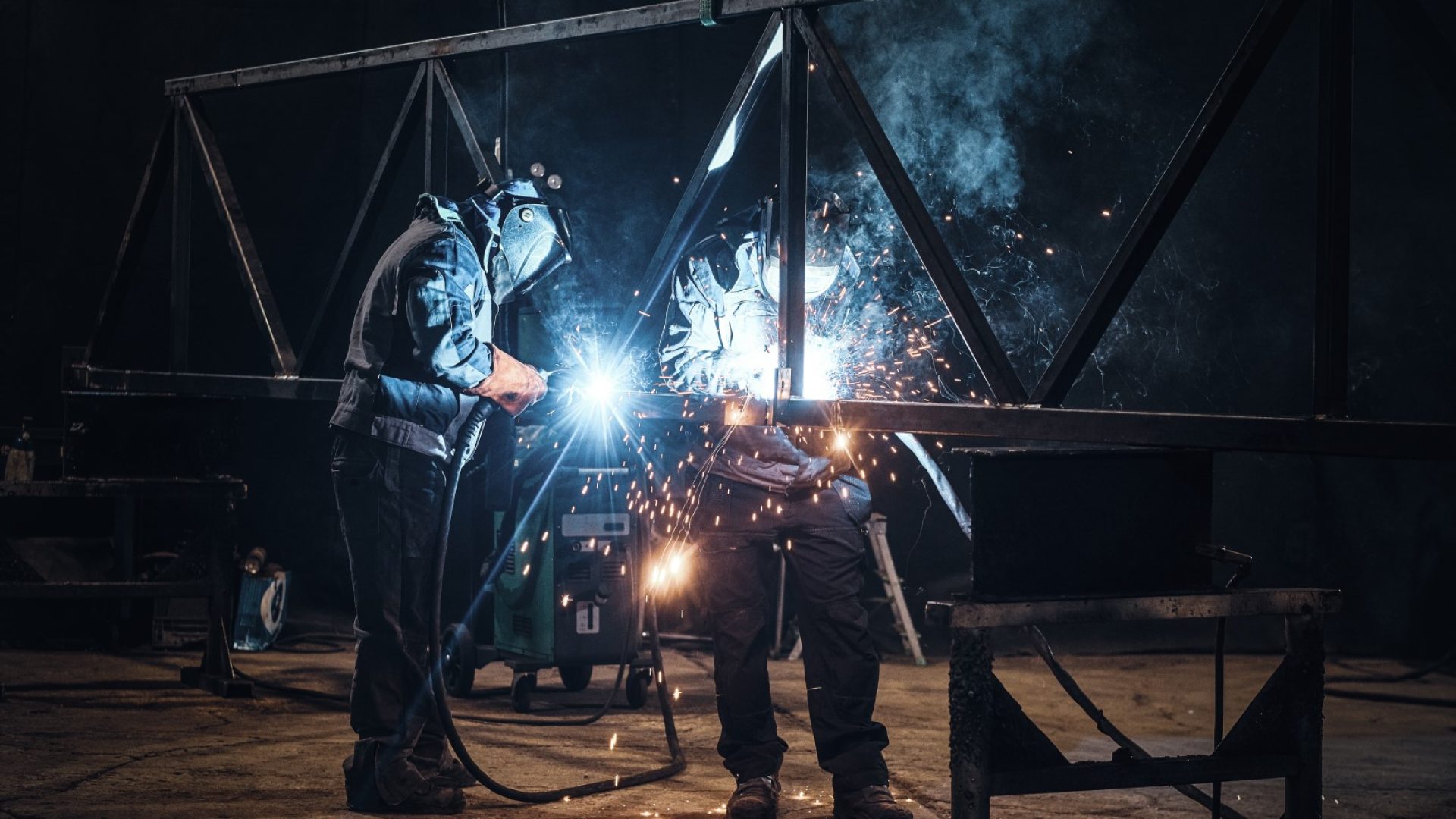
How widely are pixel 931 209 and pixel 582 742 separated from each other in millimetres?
3518

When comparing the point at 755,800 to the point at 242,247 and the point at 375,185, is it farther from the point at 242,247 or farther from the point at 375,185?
the point at 242,247

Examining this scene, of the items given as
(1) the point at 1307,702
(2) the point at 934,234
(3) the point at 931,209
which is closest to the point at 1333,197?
(2) the point at 934,234

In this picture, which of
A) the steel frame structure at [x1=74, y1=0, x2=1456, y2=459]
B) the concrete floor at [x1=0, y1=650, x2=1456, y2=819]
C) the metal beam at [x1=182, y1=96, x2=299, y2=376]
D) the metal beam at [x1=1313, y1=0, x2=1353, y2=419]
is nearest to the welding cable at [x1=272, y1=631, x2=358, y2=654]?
the concrete floor at [x1=0, y1=650, x2=1456, y2=819]

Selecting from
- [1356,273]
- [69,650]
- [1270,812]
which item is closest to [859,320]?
[1356,273]

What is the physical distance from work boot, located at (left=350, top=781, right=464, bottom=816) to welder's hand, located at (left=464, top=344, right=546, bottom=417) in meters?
1.16

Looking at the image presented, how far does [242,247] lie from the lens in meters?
5.11

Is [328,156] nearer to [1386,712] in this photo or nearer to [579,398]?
[579,398]

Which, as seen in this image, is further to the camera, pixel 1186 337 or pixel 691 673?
pixel 1186 337

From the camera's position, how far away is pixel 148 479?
5781 millimetres

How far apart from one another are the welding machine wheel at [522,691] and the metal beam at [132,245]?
2274 mm

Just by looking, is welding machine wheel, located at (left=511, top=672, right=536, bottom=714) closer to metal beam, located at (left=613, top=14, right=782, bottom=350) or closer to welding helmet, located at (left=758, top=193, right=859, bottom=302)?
welding helmet, located at (left=758, top=193, right=859, bottom=302)

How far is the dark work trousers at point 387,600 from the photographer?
407 centimetres

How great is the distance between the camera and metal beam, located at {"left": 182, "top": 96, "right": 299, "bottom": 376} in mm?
4969

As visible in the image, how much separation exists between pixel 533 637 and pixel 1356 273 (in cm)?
500
